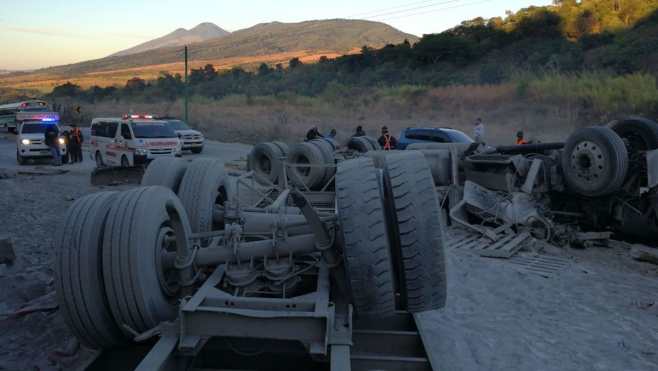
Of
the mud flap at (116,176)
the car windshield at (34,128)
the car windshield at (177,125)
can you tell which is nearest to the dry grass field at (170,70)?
the car windshield at (177,125)

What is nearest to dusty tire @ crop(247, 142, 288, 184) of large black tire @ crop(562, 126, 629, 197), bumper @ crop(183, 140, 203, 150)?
large black tire @ crop(562, 126, 629, 197)

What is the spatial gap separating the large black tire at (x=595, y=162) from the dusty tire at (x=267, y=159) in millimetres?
4929

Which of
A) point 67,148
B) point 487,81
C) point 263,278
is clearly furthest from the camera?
point 487,81

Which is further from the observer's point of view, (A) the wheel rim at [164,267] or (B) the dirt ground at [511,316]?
(B) the dirt ground at [511,316]

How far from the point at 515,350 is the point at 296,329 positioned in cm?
231

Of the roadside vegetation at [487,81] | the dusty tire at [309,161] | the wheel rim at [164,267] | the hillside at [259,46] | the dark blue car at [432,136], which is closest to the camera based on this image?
the wheel rim at [164,267]

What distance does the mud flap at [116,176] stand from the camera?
14.8 metres

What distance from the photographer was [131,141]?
1736cm

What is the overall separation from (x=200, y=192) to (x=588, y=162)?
649 cm

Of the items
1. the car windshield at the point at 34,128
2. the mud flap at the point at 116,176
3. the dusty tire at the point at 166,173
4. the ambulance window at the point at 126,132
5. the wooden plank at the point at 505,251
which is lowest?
the mud flap at the point at 116,176

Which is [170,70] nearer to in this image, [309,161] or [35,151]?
[35,151]

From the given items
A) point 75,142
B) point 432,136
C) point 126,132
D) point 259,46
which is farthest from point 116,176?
point 259,46

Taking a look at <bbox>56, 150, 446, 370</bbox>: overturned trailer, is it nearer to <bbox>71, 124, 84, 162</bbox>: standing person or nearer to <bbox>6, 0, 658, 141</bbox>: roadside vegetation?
<bbox>71, 124, 84, 162</bbox>: standing person

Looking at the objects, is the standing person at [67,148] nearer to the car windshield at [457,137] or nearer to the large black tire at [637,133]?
the car windshield at [457,137]
